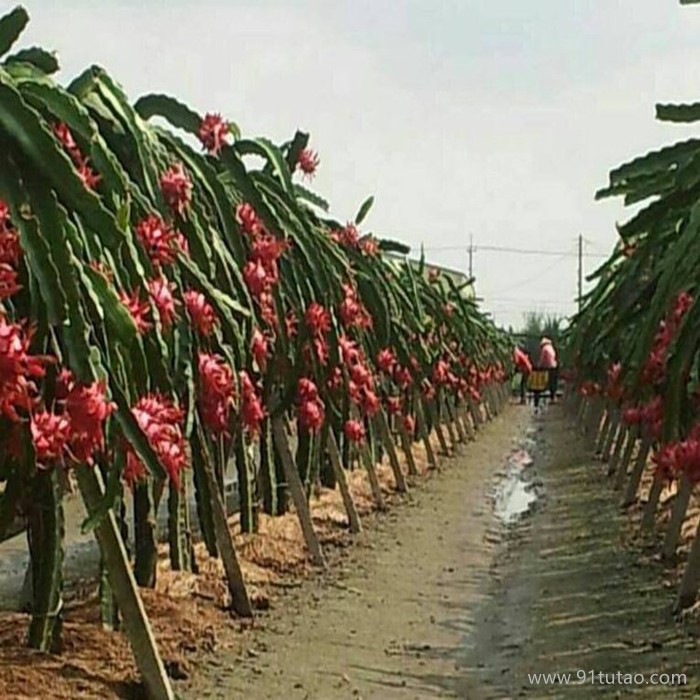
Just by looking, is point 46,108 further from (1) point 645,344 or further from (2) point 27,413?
(1) point 645,344

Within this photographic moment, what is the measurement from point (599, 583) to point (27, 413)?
196 inches

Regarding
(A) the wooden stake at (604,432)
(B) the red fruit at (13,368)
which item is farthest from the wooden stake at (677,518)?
(A) the wooden stake at (604,432)

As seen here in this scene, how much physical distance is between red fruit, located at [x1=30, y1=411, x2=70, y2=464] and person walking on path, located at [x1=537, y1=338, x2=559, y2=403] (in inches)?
1298

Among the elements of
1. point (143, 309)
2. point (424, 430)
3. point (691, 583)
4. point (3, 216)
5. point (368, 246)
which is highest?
point (368, 246)

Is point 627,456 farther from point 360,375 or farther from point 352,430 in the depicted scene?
point 360,375

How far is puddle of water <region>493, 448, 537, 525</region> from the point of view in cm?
1213

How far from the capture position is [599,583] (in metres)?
7.34

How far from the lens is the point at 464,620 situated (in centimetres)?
661

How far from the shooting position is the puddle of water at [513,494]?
12.1m

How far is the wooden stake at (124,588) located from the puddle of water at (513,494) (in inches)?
293

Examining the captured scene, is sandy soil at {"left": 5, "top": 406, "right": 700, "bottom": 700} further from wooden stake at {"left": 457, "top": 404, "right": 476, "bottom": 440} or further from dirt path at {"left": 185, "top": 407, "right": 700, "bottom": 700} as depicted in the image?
wooden stake at {"left": 457, "top": 404, "right": 476, "bottom": 440}

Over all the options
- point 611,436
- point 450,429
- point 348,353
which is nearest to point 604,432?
point 611,436

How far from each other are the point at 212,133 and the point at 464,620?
2.83m

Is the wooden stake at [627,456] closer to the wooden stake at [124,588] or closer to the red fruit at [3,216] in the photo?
the wooden stake at [124,588]
